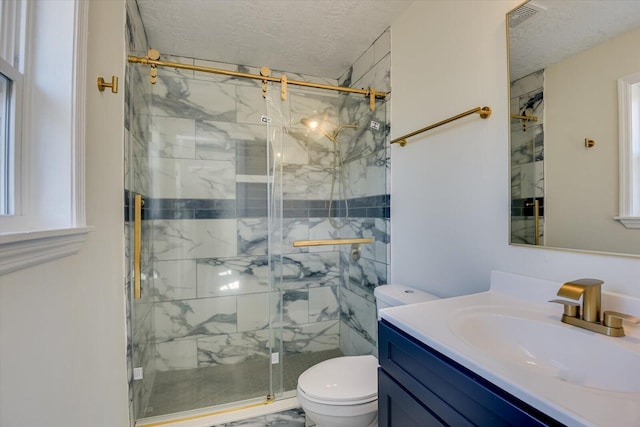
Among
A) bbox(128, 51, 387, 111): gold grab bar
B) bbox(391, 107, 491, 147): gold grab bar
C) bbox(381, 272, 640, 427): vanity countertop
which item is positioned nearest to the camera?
bbox(381, 272, 640, 427): vanity countertop

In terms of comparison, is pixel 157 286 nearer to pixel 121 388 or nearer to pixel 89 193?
pixel 121 388

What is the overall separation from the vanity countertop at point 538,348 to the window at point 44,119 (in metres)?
1.09

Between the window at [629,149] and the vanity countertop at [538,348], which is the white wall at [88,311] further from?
the window at [629,149]

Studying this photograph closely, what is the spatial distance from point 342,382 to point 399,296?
1.66 feet

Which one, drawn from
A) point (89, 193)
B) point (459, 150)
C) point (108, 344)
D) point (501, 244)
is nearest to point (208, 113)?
point (89, 193)

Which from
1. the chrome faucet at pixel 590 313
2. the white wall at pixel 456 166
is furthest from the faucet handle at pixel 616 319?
the white wall at pixel 456 166

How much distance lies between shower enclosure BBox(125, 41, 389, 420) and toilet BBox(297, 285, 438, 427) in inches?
18.7

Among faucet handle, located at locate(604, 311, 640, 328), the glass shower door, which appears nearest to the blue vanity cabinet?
faucet handle, located at locate(604, 311, 640, 328)

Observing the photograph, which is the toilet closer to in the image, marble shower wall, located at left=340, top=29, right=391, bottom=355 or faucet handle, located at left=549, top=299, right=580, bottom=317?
marble shower wall, located at left=340, top=29, right=391, bottom=355

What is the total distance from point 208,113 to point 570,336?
236cm

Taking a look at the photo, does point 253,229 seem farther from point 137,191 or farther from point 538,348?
point 538,348

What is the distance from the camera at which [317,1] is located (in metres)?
1.63

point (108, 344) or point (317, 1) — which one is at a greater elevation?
point (317, 1)

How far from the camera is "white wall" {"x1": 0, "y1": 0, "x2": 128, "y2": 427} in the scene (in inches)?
25.8
